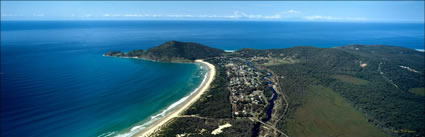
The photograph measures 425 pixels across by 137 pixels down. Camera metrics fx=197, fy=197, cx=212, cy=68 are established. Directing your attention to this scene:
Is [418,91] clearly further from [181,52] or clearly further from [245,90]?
[181,52]

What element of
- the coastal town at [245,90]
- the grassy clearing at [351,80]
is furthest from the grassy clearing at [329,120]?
the grassy clearing at [351,80]

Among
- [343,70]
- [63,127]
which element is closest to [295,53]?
[343,70]

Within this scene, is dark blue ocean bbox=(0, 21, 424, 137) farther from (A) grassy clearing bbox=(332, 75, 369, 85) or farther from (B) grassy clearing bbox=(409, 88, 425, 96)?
(B) grassy clearing bbox=(409, 88, 425, 96)

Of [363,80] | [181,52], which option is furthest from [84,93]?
[363,80]

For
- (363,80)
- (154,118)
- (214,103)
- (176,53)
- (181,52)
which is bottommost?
(154,118)

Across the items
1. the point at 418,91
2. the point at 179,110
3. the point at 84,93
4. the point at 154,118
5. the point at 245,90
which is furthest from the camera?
the point at 418,91

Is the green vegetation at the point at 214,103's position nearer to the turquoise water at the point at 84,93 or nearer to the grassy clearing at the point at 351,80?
the turquoise water at the point at 84,93
